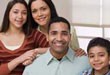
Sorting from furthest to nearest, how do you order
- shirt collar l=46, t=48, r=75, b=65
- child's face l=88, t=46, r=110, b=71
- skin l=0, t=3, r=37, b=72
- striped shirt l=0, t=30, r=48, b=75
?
1. skin l=0, t=3, r=37, b=72
2. striped shirt l=0, t=30, r=48, b=75
3. shirt collar l=46, t=48, r=75, b=65
4. child's face l=88, t=46, r=110, b=71

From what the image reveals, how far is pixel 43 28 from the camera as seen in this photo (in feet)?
8.10

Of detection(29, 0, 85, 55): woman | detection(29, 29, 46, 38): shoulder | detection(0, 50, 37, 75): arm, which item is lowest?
detection(0, 50, 37, 75): arm

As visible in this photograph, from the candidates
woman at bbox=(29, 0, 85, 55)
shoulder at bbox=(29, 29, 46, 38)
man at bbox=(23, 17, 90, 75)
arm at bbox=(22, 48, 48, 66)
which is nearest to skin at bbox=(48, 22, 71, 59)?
man at bbox=(23, 17, 90, 75)

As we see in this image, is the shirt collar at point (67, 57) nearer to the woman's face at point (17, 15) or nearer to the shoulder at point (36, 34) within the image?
the shoulder at point (36, 34)

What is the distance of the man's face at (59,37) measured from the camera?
6.54ft

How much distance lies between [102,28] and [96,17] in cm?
17

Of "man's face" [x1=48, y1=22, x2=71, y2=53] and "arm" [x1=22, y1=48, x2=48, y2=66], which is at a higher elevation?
"man's face" [x1=48, y1=22, x2=71, y2=53]

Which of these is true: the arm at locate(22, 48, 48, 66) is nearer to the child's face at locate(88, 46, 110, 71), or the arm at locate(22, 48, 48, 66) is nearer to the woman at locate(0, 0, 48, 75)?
the woman at locate(0, 0, 48, 75)

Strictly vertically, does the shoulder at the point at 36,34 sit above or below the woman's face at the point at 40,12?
below

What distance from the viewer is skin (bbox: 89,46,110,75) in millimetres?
1928

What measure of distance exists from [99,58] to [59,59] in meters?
0.28

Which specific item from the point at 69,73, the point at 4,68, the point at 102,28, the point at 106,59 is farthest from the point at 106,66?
the point at 102,28

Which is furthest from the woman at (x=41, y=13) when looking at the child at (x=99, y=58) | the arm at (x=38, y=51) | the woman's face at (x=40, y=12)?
the child at (x=99, y=58)

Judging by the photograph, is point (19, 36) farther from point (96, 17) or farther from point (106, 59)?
point (96, 17)
